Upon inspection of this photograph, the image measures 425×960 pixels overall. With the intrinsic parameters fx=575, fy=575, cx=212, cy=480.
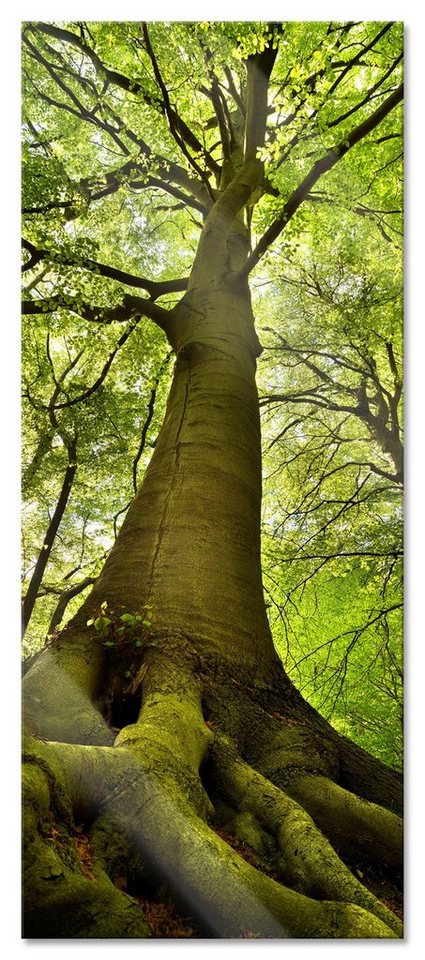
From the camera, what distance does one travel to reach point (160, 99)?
3.95 meters

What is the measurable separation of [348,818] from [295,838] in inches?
13.5

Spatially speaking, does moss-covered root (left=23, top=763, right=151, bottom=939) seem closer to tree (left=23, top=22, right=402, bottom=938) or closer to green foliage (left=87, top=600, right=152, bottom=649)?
tree (left=23, top=22, right=402, bottom=938)

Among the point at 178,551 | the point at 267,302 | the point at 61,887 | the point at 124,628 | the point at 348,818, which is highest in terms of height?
the point at 267,302

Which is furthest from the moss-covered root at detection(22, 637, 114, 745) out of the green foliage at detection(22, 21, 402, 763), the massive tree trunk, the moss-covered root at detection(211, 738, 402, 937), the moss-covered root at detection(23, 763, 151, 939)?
the green foliage at detection(22, 21, 402, 763)

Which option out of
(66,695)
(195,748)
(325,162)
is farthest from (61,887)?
(325,162)

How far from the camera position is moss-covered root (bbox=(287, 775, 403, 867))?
1.61 metres

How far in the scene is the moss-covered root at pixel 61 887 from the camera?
99 cm

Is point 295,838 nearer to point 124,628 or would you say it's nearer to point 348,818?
point 348,818

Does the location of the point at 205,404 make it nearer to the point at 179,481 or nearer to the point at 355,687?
the point at 179,481

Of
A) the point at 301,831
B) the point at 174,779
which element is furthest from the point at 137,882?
the point at 301,831

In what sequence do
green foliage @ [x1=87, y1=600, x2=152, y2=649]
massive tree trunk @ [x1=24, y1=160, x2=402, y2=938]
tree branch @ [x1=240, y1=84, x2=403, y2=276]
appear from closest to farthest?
massive tree trunk @ [x1=24, y1=160, x2=402, y2=938]
green foliage @ [x1=87, y1=600, x2=152, y2=649]
tree branch @ [x1=240, y1=84, x2=403, y2=276]

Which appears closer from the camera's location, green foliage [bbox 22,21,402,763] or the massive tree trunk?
the massive tree trunk

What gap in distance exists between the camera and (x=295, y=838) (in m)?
1.35
